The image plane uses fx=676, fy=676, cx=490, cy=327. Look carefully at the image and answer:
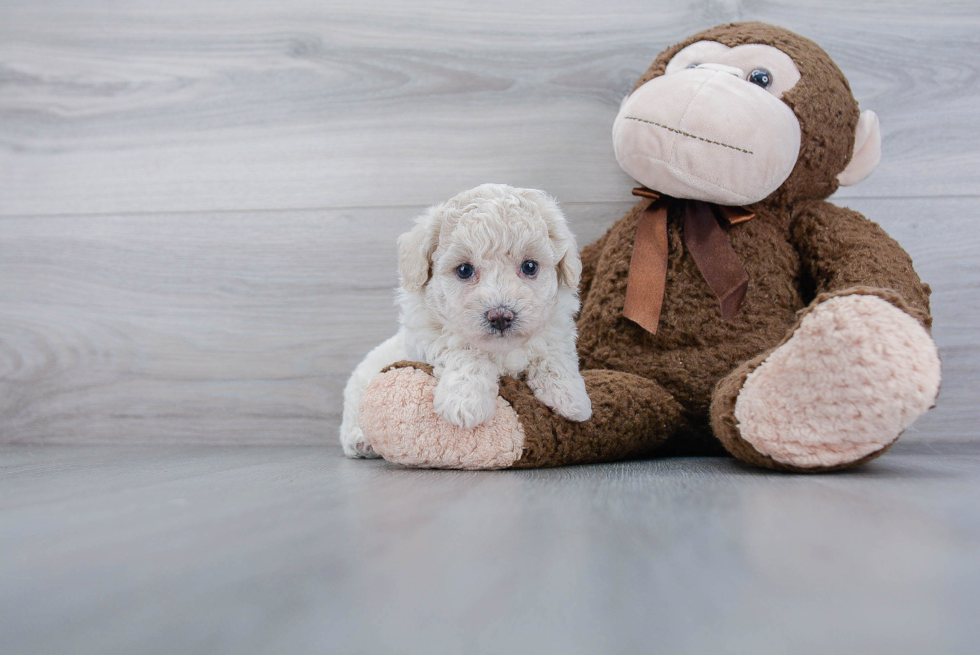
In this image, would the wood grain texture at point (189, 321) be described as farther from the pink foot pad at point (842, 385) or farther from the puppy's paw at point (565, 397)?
the pink foot pad at point (842, 385)

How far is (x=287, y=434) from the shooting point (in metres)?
1.32

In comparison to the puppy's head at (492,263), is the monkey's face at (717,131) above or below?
above

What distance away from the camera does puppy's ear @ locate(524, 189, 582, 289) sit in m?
0.82

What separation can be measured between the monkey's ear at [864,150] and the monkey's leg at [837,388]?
450 mm

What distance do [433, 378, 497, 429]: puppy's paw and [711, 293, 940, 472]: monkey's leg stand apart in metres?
0.28

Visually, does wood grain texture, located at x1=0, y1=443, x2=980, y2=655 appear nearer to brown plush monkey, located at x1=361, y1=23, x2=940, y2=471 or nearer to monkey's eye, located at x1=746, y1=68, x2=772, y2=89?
brown plush monkey, located at x1=361, y1=23, x2=940, y2=471

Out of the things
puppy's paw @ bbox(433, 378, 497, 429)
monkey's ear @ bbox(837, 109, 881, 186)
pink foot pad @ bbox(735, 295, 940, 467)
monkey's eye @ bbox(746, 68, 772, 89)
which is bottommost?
puppy's paw @ bbox(433, 378, 497, 429)

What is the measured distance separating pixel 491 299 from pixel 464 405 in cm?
12

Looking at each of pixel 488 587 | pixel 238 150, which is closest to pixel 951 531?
pixel 488 587

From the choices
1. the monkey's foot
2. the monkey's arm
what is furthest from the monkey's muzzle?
the monkey's foot

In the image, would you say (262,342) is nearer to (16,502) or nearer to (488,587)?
(16,502)

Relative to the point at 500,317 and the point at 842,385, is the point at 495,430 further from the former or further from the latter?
the point at 842,385

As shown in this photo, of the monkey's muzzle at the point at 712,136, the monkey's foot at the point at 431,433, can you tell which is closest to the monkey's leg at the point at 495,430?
the monkey's foot at the point at 431,433

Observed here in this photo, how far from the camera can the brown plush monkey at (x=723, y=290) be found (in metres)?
0.72
